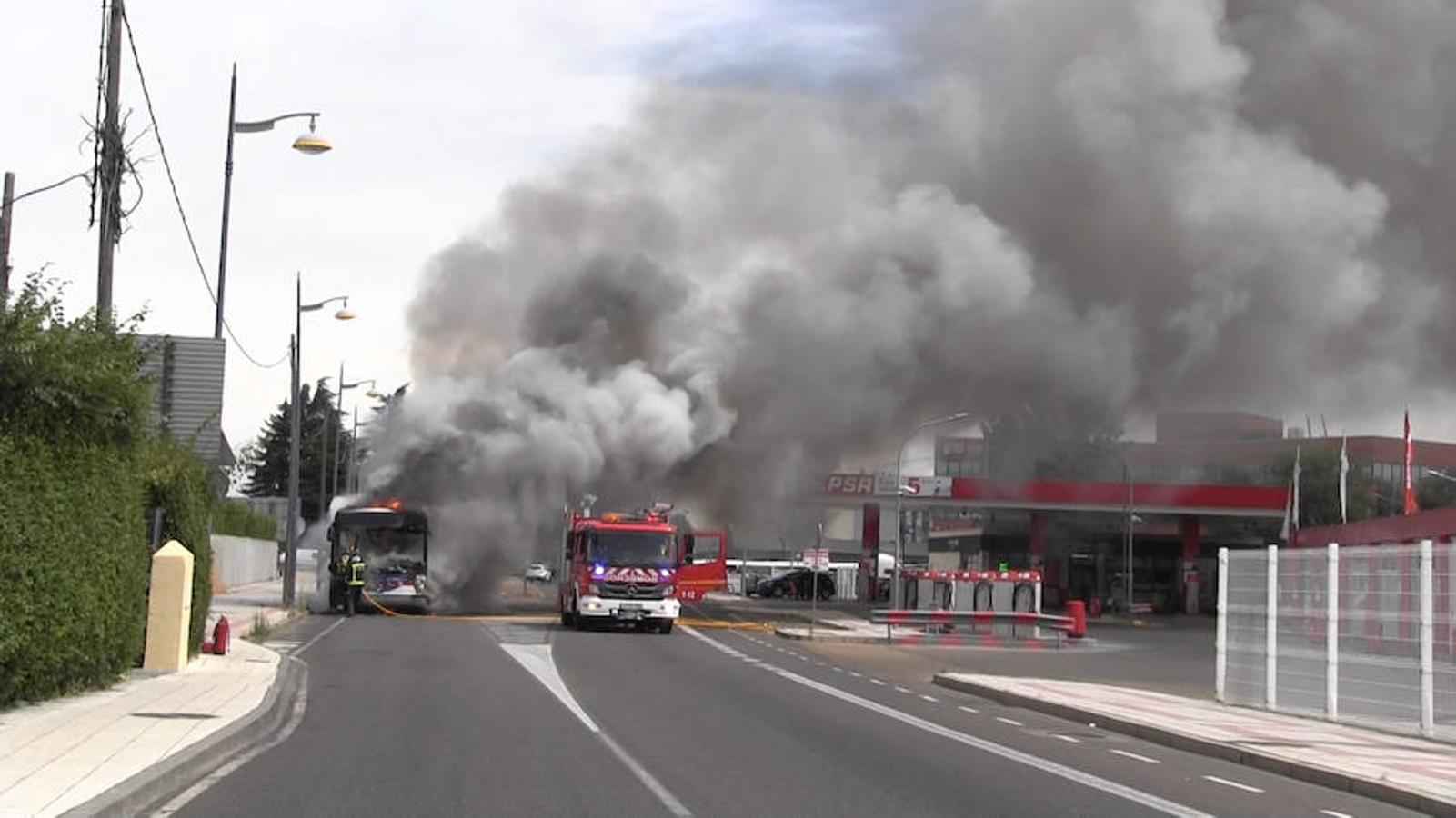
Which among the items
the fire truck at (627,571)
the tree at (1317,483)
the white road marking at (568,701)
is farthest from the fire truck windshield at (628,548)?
the tree at (1317,483)

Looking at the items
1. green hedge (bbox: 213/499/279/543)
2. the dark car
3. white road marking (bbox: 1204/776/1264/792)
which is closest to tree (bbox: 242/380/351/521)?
green hedge (bbox: 213/499/279/543)

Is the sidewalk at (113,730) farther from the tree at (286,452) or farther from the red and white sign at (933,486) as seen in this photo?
the tree at (286,452)

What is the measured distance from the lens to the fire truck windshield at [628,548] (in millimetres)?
37625

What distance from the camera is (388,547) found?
43156 millimetres

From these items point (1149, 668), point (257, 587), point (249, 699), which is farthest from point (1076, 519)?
point (249, 699)

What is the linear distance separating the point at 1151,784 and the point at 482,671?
42.6 feet

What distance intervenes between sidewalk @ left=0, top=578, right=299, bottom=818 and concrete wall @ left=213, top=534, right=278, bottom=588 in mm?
27524

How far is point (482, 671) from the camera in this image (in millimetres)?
24266

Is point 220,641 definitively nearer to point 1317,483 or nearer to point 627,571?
point 627,571

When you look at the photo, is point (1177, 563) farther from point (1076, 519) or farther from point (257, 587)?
point (257, 587)

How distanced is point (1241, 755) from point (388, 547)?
30.7 meters

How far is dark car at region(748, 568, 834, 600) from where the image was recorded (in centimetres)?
8212

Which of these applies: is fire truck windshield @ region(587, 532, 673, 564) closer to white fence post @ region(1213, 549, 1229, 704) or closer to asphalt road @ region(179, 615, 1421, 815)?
asphalt road @ region(179, 615, 1421, 815)

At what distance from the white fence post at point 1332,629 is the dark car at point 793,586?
61.3 metres
